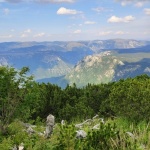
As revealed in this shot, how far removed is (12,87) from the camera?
17.7 metres

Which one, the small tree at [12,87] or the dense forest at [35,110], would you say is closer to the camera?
the dense forest at [35,110]

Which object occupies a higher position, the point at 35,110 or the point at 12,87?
the point at 12,87

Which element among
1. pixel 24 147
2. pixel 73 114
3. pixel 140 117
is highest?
pixel 24 147

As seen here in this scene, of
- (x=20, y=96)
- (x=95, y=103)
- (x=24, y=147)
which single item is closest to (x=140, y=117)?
(x=20, y=96)

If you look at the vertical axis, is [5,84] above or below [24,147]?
above

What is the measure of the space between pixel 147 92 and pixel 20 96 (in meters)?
9.94

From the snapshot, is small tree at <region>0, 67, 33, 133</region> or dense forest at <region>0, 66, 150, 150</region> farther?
small tree at <region>0, 67, 33, 133</region>

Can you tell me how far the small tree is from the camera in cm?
1736

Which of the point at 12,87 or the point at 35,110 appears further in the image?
the point at 35,110

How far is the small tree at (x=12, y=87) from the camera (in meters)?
17.4

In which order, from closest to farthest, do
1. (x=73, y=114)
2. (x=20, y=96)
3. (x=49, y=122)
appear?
1. (x=49, y=122)
2. (x=20, y=96)
3. (x=73, y=114)

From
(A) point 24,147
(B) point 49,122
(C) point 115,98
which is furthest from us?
(C) point 115,98

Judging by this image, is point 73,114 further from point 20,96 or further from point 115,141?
point 115,141

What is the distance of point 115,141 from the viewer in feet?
32.8
